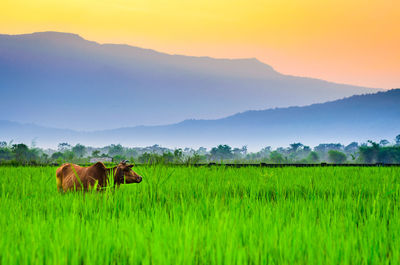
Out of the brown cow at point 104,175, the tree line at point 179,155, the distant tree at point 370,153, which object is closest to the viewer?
the brown cow at point 104,175

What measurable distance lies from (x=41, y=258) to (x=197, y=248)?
1131 mm

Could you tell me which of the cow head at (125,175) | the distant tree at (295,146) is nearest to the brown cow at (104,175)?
the cow head at (125,175)

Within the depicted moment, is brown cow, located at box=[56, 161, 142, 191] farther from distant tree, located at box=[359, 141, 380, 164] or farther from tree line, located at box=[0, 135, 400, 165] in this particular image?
distant tree, located at box=[359, 141, 380, 164]

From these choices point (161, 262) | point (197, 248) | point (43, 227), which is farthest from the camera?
point (43, 227)

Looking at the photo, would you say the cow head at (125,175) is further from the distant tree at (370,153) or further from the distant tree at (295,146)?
the distant tree at (295,146)

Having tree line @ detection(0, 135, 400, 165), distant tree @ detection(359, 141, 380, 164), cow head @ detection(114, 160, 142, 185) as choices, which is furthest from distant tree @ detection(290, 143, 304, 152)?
cow head @ detection(114, 160, 142, 185)

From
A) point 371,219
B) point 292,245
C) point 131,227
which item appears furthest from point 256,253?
point 371,219

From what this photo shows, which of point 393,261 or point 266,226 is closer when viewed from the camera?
point 393,261

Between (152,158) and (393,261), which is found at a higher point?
(152,158)

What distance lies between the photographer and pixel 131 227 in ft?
10.5

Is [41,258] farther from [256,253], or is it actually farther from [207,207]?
[207,207]

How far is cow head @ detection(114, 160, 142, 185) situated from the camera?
580 centimetres

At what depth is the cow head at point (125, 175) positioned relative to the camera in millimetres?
5797

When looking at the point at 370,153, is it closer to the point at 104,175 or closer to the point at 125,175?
the point at 125,175
